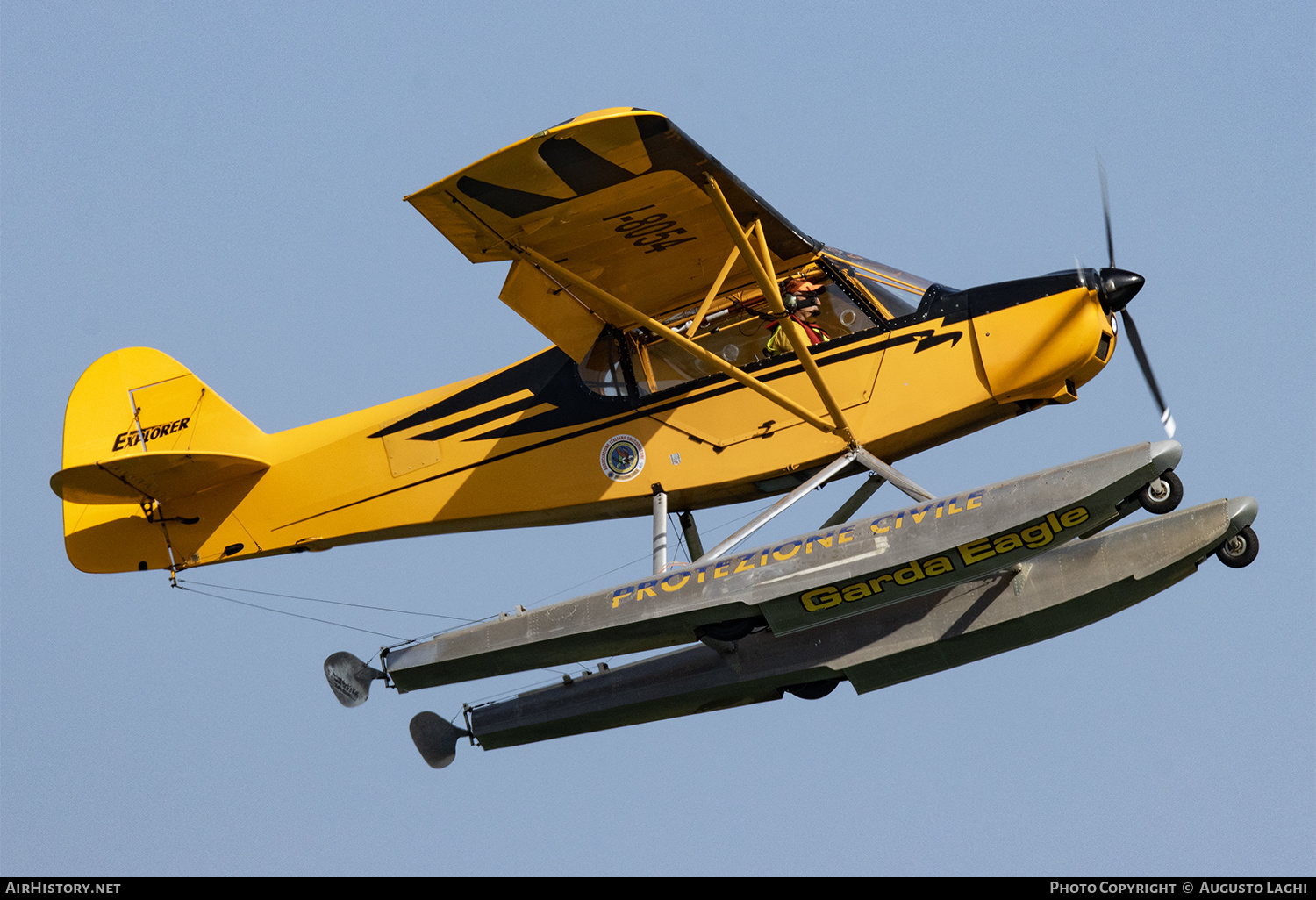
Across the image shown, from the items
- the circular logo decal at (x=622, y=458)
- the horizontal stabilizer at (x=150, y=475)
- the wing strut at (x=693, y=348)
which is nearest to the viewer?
the wing strut at (x=693, y=348)

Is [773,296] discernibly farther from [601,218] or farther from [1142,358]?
[1142,358]

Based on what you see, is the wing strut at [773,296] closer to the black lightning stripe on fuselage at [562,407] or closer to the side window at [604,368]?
the black lightning stripe on fuselage at [562,407]

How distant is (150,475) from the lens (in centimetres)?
1335

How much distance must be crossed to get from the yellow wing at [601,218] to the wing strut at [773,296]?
232 millimetres

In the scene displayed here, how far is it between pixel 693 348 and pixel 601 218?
3.90 ft

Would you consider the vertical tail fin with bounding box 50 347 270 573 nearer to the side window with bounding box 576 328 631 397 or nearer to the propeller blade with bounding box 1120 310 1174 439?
the side window with bounding box 576 328 631 397

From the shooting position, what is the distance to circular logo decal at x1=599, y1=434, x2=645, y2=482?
12680 millimetres

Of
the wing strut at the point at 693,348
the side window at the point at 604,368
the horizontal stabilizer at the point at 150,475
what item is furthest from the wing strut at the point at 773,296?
the horizontal stabilizer at the point at 150,475

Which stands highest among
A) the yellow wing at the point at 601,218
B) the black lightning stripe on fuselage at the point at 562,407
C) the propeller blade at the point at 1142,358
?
the yellow wing at the point at 601,218

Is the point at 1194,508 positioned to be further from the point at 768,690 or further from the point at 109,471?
the point at 109,471

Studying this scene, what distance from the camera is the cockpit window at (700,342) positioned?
41.2 ft

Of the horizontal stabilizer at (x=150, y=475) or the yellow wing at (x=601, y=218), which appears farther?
the horizontal stabilizer at (x=150, y=475)

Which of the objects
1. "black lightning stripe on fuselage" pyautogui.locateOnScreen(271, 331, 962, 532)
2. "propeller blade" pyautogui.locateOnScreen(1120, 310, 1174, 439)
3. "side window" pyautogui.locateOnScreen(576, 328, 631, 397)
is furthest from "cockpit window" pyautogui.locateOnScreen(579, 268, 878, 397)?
"propeller blade" pyautogui.locateOnScreen(1120, 310, 1174, 439)

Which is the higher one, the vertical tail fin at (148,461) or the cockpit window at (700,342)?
the vertical tail fin at (148,461)
